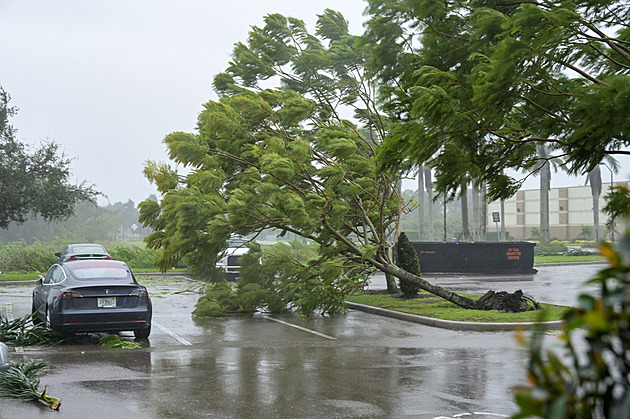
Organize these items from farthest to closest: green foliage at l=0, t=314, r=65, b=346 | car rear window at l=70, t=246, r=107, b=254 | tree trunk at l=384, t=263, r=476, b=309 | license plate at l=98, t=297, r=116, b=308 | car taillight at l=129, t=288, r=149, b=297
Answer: car rear window at l=70, t=246, r=107, b=254 → tree trunk at l=384, t=263, r=476, b=309 → car taillight at l=129, t=288, r=149, b=297 → license plate at l=98, t=297, r=116, b=308 → green foliage at l=0, t=314, r=65, b=346

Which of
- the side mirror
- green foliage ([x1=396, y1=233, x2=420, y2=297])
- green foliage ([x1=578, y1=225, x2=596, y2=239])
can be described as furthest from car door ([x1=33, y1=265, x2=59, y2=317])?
green foliage ([x1=578, y1=225, x2=596, y2=239])

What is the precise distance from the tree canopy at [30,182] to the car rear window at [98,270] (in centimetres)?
2099

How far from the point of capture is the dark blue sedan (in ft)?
40.1

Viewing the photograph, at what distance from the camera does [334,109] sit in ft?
69.5

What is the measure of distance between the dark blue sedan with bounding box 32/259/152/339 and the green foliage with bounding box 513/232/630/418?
11.8 metres

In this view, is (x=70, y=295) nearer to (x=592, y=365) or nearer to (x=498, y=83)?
(x=498, y=83)

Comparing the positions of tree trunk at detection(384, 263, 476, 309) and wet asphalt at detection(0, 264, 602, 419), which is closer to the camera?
wet asphalt at detection(0, 264, 602, 419)

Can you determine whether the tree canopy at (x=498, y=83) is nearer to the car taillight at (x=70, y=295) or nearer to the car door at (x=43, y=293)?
the car taillight at (x=70, y=295)

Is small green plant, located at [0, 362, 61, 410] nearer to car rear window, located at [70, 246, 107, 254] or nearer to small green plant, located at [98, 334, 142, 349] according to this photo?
small green plant, located at [98, 334, 142, 349]

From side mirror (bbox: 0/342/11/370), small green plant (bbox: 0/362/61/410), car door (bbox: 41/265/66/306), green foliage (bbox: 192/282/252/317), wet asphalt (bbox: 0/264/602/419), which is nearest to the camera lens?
side mirror (bbox: 0/342/11/370)

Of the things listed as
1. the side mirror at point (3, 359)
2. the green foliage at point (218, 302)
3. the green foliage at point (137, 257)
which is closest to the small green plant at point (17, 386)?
the side mirror at point (3, 359)

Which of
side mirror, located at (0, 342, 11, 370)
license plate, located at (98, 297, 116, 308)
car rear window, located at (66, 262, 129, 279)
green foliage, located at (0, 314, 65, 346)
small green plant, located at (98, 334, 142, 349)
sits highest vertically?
car rear window, located at (66, 262, 129, 279)

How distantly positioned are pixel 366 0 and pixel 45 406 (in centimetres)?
903

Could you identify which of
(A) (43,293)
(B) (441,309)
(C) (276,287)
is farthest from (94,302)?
(B) (441,309)
